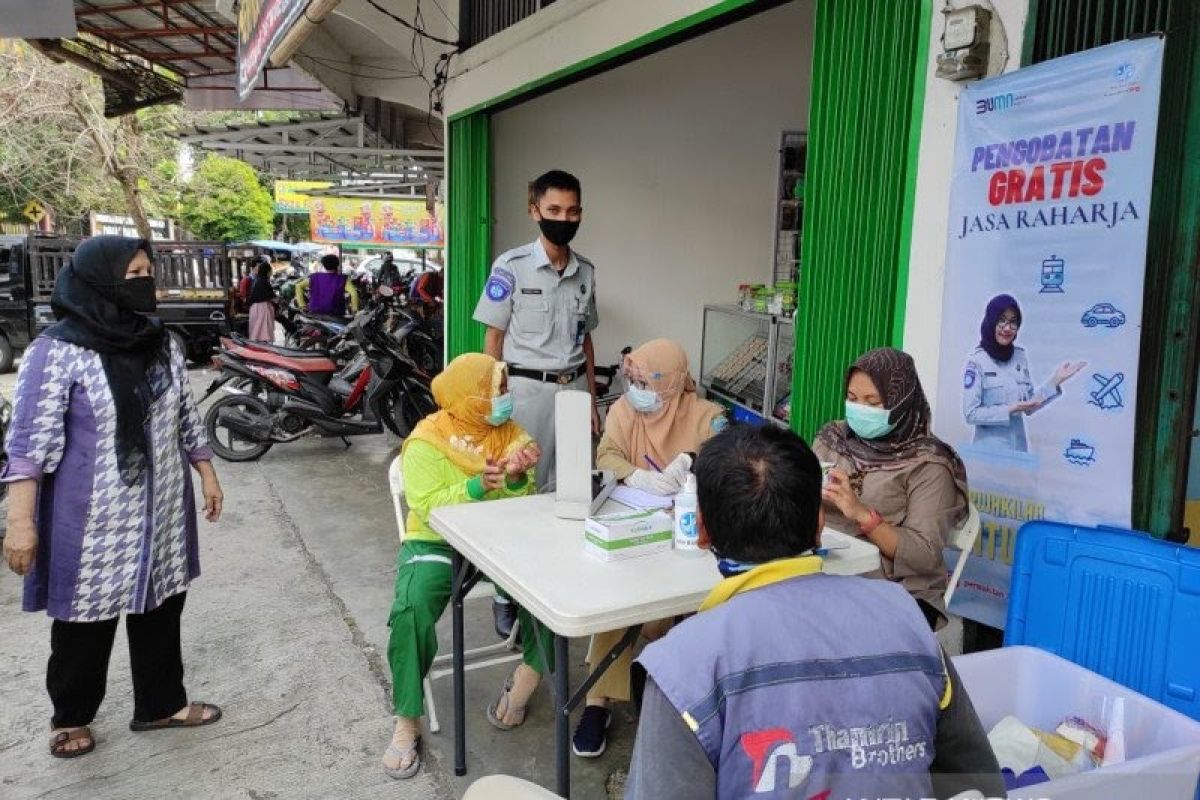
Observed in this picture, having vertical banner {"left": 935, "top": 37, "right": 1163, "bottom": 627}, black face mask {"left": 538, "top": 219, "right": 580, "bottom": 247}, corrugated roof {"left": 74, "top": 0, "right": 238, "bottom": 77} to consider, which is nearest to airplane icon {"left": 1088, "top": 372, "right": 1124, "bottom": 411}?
vertical banner {"left": 935, "top": 37, "right": 1163, "bottom": 627}

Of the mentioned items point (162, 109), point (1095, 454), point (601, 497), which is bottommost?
point (601, 497)

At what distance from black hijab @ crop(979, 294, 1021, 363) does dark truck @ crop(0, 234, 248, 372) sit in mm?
9312

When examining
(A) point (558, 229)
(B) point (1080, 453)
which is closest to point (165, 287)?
(A) point (558, 229)

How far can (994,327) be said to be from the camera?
7.72ft

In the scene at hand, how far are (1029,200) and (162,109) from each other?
17880 mm

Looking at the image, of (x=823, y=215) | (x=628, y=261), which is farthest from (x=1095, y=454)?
(x=628, y=261)

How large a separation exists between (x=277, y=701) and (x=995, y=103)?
291 cm

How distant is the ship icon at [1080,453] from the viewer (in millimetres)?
2156

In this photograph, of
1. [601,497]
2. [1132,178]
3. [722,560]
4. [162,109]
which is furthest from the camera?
[162,109]

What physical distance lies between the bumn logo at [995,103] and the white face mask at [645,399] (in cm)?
129

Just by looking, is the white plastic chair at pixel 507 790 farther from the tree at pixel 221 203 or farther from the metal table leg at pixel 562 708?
the tree at pixel 221 203

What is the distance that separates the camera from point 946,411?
2.53 metres

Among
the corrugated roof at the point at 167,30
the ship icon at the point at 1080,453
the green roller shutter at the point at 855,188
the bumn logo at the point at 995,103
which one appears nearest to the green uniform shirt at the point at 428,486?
the green roller shutter at the point at 855,188

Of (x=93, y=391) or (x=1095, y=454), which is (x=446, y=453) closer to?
(x=93, y=391)
